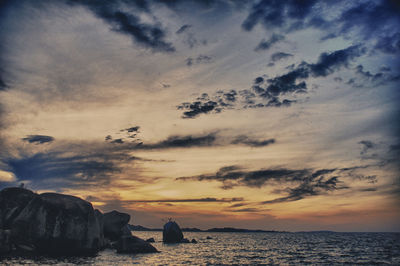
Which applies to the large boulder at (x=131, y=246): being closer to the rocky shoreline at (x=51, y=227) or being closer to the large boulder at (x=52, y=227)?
the rocky shoreline at (x=51, y=227)

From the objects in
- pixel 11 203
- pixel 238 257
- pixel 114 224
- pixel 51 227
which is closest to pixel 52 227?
pixel 51 227

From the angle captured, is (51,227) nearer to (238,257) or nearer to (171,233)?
(238,257)

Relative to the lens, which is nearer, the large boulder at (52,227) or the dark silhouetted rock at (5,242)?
the dark silhouetted rock at (5,242)

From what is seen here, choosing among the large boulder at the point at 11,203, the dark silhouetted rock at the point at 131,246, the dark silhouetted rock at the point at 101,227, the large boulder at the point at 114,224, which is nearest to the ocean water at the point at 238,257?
the dark silhouetted rock at the point at 131,246

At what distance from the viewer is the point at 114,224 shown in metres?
53.8

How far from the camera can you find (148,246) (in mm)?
42406

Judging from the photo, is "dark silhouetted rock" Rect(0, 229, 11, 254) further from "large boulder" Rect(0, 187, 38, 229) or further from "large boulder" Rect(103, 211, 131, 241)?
"large boulder" Rect(103, 211, 131, 241)

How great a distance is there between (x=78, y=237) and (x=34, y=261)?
24.0 feet

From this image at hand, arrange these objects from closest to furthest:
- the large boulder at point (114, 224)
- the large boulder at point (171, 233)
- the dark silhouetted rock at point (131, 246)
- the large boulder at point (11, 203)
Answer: the large boulder at point (11, 203) → the dark silhouetted rock at point (131, 246) → the large boulder at point (114, 224) → the large boulder at point (171, 233)

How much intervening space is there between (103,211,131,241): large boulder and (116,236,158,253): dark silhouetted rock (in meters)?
12.9

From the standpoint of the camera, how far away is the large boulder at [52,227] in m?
33.9

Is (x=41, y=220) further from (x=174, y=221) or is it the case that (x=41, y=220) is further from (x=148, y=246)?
(x=174, y=221)

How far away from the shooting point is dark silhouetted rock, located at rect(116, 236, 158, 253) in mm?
40250

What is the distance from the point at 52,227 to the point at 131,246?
1158 centimetres
